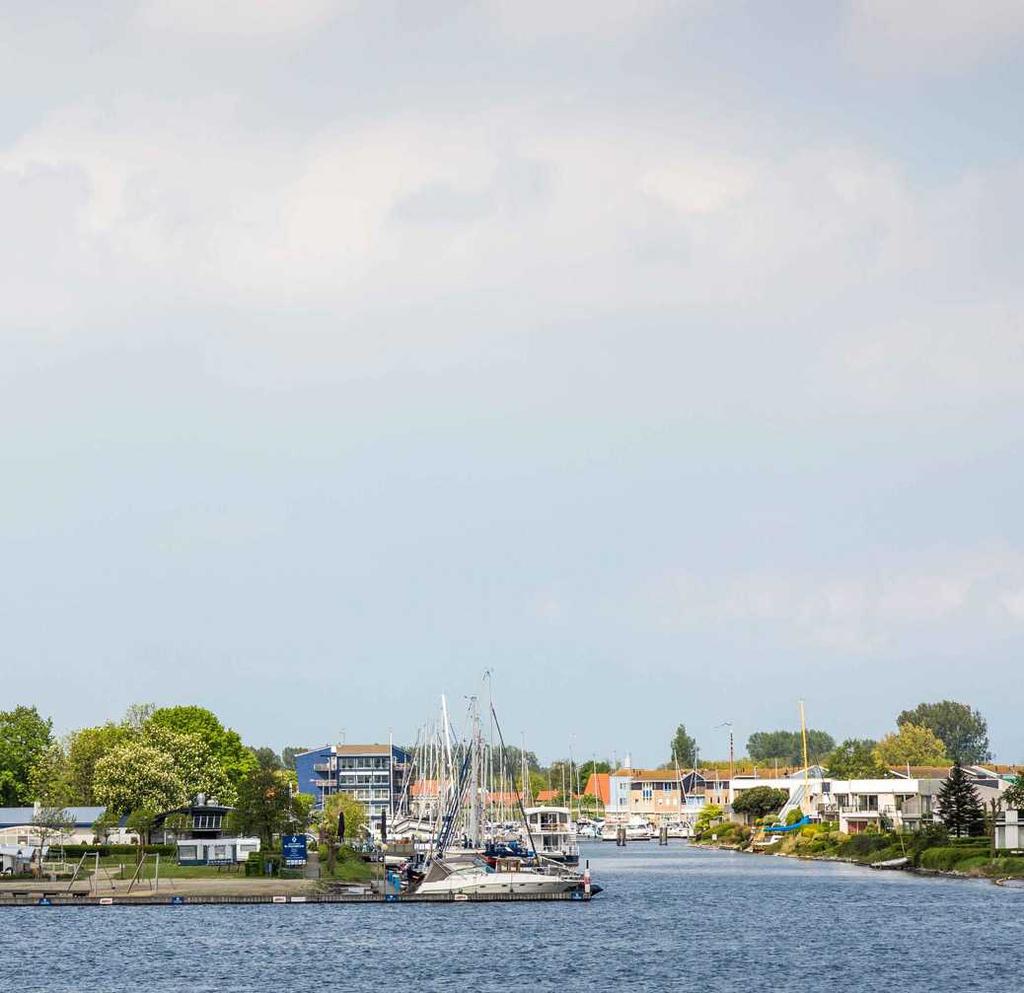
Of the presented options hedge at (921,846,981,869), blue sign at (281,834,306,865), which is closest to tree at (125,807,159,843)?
blue sign at (281,834,306,865)

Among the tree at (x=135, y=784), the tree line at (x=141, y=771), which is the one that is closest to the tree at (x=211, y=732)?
the tree line at (x=141, y=771)

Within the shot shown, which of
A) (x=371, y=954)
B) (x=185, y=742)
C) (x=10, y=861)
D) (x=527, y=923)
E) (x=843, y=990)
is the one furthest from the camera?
(x=185, y=742)

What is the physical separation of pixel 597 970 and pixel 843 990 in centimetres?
1282

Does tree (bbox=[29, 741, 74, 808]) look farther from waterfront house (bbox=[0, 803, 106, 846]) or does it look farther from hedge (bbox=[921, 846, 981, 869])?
hedge (bbox=[921, 846, 981, 869])

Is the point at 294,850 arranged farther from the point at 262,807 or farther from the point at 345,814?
the point at 345,814

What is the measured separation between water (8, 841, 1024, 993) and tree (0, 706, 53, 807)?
60.8 metres

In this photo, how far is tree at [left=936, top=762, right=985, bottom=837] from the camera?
16462 centimetres

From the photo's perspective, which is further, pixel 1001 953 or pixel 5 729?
pixel 5 729

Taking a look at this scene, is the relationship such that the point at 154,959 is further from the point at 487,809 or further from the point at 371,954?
the point at 487,809

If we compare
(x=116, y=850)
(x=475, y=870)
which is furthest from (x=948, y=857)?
(x=116, y=850)

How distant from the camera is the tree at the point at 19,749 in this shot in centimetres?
16962

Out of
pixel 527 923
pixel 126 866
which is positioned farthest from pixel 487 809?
pixel 527 923

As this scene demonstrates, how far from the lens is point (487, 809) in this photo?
6614 inches

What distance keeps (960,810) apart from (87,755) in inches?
3358
